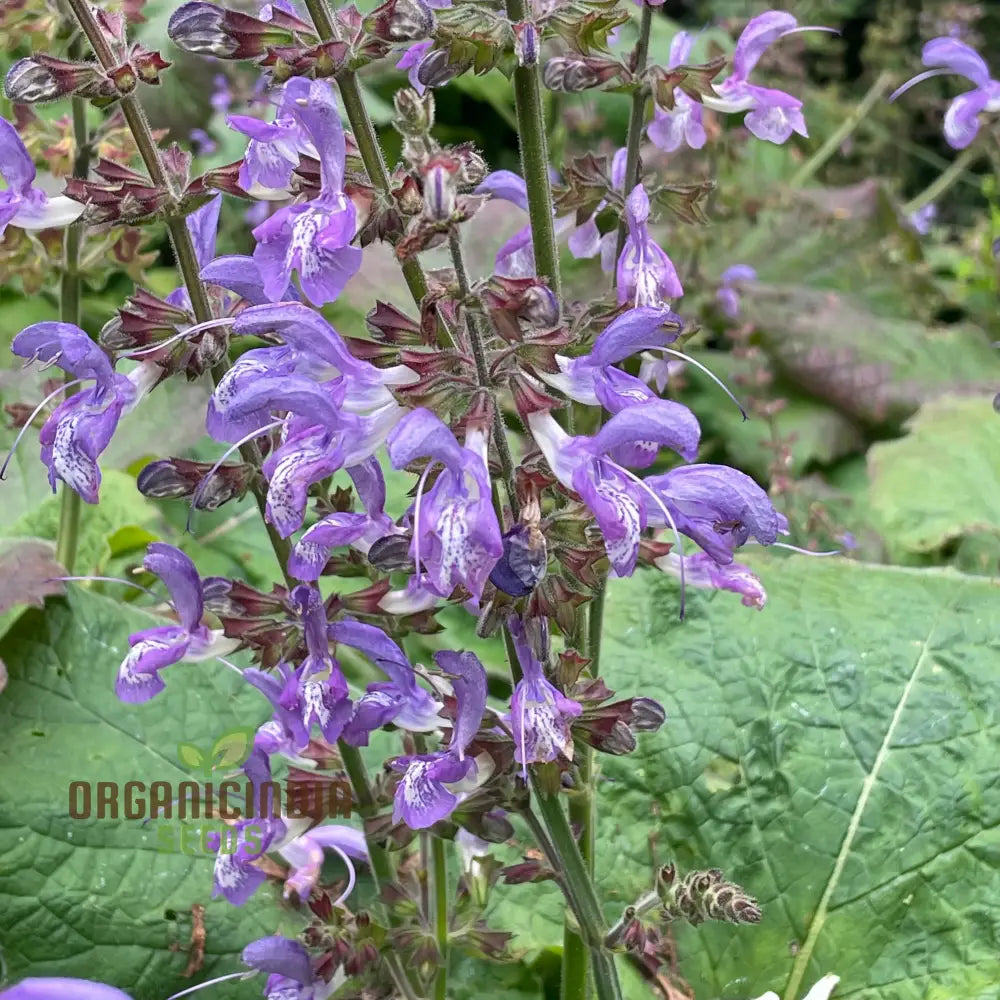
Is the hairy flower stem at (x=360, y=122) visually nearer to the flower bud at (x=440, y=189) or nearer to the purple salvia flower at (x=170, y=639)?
the flower bud at (x=440, y=189)

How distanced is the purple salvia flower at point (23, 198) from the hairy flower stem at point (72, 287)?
1.17 ft

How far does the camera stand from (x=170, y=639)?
1117mm

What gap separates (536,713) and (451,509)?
21 cm

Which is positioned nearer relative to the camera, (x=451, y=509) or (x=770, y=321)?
(x=451, y=509)

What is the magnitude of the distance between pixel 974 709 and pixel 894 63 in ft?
10.2

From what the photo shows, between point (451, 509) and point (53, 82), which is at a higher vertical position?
point (53, 82)

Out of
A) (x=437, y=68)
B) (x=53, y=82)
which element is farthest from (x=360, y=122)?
(x=53, y=82)

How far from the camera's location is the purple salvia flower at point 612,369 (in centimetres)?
89

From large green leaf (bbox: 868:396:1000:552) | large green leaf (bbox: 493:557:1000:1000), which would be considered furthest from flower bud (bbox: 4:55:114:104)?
large green leaf (bbox: 868:396:1000:552)

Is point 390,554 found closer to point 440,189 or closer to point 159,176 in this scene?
point 440,189

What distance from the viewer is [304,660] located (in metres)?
1.05

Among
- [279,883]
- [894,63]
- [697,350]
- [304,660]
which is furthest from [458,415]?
[894,63]

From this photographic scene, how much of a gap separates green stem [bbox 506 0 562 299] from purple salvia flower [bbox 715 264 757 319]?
5.29ft

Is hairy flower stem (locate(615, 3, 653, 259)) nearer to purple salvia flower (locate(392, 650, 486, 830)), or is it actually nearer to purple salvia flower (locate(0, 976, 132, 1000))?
purple salvia flower (locate(392, 650, 486, 830))
